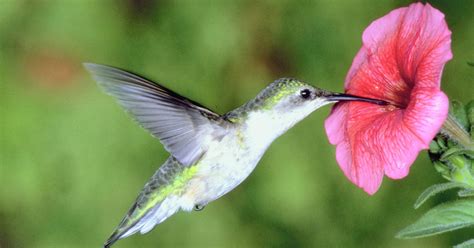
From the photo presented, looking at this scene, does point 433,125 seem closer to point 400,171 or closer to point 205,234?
point 400,171

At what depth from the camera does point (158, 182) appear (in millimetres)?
1168

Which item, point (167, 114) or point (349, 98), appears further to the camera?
point (167, 114)

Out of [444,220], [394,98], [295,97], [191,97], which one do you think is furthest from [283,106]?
[191,97]

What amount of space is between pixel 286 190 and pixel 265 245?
0.48ft

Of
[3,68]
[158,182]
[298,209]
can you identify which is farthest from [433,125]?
[3,68]

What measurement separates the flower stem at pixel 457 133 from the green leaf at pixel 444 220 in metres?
0.07

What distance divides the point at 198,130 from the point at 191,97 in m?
0.79

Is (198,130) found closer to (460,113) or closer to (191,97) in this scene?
(460,113)

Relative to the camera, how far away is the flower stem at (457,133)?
2.83 feet

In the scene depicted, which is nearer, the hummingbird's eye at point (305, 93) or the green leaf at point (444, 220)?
the green leaf at point (444, 220)

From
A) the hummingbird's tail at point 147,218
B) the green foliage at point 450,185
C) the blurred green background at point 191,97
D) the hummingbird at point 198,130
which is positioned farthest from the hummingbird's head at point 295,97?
the blurred green background at point 191,97

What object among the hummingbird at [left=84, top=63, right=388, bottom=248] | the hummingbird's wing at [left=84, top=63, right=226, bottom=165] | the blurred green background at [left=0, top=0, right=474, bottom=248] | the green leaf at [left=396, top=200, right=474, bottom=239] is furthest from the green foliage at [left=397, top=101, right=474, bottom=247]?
the blurred green background at [left=0, top=0, right=474, bottom=248]

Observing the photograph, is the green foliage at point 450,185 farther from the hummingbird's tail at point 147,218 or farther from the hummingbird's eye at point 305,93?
the hummingbird's tail at point 147,218

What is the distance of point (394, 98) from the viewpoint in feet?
3.31
